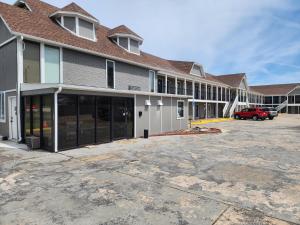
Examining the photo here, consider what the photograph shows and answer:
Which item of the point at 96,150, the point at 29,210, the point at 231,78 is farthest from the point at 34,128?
the point at 231,78

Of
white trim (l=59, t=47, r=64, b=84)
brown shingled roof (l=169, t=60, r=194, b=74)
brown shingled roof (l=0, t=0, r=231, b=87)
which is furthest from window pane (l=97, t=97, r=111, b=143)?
brown shingled roof (l=169, t=60, r=194, b=74)

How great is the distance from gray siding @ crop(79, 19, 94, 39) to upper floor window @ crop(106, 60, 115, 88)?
7.99 ft

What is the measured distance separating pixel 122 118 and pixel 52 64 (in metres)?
5.07

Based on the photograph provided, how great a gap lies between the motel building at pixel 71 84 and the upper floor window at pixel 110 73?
7 cm

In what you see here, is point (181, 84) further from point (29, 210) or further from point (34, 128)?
point (29, 210)

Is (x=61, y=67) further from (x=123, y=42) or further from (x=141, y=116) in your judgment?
(x=123, y=42)

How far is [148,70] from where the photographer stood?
69.8 feet

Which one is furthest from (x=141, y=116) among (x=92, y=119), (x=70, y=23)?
(x=70, y=23)

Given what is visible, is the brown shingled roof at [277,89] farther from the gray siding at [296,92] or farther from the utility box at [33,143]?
the utility box at [33,143]

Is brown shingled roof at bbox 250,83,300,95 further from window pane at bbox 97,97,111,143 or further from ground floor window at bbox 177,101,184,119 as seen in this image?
window pane at bbox 97,97,111,143

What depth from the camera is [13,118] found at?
1272 centimetres

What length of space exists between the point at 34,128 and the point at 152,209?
356 inches

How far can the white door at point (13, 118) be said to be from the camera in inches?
492

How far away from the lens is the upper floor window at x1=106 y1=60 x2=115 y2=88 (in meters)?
17.0
